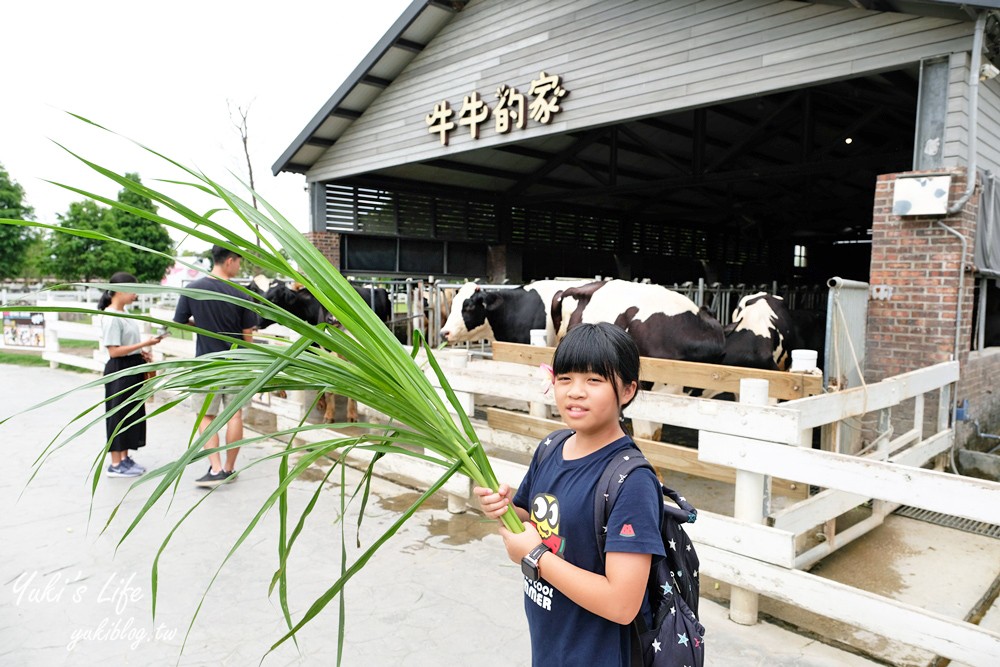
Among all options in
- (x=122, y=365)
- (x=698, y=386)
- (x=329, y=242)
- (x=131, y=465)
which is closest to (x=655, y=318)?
(x=698, y=386)

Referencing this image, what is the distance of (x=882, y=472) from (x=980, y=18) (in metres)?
4.39

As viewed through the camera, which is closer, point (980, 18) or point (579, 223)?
point (980, 18)

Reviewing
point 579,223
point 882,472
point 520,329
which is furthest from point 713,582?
point 579,223

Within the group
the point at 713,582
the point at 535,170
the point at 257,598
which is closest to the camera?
the point at 257,598

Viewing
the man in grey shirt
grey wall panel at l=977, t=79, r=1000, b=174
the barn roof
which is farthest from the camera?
the barn roof

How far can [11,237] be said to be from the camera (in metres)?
28.5

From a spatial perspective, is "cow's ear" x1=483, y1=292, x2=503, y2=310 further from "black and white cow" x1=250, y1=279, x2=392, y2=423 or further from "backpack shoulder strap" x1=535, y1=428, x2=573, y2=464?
"backpack shoulder strap" x1=535, y1=428, x2=573, y2=464

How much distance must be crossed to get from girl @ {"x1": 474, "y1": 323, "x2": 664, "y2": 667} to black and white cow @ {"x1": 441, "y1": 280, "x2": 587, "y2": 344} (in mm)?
4813

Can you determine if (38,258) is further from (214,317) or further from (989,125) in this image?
(989,125)

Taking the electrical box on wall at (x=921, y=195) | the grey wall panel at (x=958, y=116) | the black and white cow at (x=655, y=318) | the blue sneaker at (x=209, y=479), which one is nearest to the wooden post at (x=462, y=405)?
the black and white cow at (x=655, y=318)

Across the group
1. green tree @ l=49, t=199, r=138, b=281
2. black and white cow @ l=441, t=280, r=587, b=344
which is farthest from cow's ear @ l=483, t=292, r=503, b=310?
green tree @ l=49, t=199, r=138, b=281

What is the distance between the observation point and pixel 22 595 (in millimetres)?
3094

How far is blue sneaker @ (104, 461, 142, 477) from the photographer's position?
488cm

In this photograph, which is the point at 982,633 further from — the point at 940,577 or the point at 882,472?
the point at 940,577
